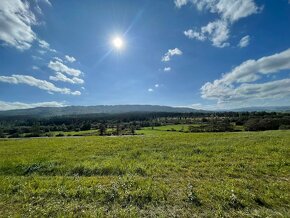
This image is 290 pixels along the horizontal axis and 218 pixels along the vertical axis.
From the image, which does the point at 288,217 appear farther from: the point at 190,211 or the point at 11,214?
the point at 11,214

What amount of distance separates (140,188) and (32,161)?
1101 centimetres

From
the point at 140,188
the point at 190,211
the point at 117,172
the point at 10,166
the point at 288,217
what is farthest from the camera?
the point at 10,166

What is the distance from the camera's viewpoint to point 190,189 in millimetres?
8938

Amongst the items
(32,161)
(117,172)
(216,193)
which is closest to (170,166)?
(117,172)

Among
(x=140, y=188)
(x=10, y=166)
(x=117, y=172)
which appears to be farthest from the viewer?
(x=10, y=166)

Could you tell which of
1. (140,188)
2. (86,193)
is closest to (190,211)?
(140,188)

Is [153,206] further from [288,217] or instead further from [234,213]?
[288,217]

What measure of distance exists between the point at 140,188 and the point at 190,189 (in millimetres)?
2430

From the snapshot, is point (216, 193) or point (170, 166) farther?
point (170, 166)

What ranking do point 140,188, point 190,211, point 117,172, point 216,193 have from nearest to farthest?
1. point 190,211
2. point 216,193
3. point 140,188
4. point 117,172

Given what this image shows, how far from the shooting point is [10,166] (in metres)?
14.6

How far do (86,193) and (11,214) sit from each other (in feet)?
9.60

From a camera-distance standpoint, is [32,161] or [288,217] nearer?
[288,217]

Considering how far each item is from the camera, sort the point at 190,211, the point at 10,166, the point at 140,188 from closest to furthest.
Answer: the point at 190,211 < the point at 140,188 < the point at 10,166
